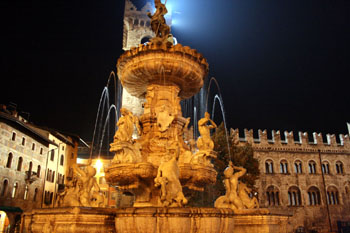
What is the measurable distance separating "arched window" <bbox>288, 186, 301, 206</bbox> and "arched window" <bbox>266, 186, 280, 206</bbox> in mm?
1736

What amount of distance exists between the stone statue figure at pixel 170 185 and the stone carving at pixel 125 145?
1.54 metres

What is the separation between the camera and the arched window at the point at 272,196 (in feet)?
111

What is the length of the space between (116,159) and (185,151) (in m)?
2.02

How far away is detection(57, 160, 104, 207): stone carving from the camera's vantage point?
7.36m

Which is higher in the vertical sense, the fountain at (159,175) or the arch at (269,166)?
the arch at (269,166)

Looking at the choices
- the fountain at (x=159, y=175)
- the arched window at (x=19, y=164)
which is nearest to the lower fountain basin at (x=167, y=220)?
the fountain at (x=159, y=175)

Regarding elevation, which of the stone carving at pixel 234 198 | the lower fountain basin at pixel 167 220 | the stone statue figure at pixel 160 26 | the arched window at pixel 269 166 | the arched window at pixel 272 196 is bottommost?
the lower fountain basin at pixel 167 220

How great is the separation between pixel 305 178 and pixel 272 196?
17.8 ft

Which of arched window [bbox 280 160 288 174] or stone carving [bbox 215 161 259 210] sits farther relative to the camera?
arched window [bbox 280 160 288 174]

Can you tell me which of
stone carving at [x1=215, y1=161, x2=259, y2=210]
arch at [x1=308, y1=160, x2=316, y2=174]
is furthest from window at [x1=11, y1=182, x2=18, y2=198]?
arch at [x1=308, y1=160, x2=316, y2=174]

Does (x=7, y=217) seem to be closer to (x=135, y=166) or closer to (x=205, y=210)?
(x=135, y=166)

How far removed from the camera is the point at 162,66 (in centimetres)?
880

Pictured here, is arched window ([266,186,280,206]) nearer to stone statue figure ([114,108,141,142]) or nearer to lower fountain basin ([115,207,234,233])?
stone statue figure ([114,108,141,142])

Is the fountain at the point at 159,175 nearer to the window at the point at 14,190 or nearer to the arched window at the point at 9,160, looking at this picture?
the arched window at the point at 9,160
